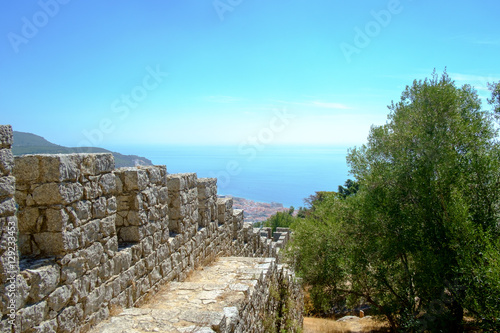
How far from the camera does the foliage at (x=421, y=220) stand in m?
8.38

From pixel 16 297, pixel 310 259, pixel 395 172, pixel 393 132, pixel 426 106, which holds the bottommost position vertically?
pixel 310 259

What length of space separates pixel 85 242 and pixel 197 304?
173 centimetres

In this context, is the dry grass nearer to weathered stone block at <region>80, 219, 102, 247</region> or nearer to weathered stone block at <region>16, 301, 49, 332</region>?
weathered stone block at <region>80, 219, 102, 247</region>

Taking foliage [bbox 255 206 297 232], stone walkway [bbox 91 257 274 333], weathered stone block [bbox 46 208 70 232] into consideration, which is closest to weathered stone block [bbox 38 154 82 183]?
weathered stone block [bbox 46 208 70 232]

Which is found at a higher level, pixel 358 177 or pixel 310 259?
pixel 358 177

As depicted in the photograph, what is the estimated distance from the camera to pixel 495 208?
892 cm

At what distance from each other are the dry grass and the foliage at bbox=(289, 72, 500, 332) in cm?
67

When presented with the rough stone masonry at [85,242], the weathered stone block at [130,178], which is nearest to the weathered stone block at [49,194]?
the rough stone masonry at [85,242]

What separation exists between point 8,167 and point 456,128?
9953 millimetres

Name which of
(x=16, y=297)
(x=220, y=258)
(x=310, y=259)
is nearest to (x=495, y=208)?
(x=310, y=259)

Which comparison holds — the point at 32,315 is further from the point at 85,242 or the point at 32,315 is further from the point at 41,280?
the point at 85,242

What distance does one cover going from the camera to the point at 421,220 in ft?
31.0

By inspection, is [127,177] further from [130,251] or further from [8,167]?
[8,167]

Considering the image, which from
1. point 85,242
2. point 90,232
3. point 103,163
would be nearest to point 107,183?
point 103,163
